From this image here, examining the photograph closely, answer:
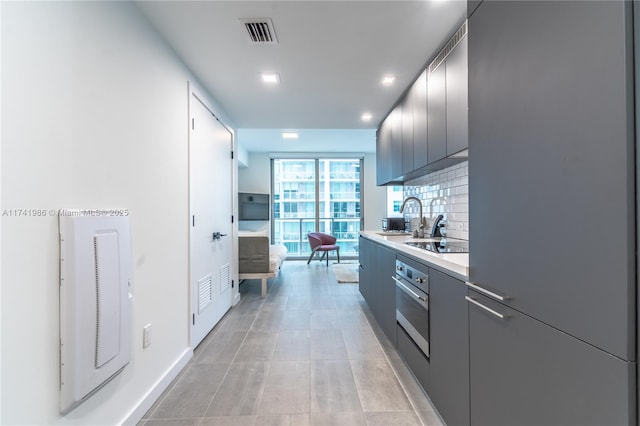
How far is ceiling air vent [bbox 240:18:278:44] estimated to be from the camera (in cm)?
167

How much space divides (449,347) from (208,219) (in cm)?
228

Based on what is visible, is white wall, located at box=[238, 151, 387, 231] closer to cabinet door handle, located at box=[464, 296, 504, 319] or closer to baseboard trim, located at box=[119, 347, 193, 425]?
baseboard trim, located at box=[119, 347, 193, 425]

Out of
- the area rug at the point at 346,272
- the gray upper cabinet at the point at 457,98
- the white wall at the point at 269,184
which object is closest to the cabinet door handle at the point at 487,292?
the gray upper cabinet at the point at 457,98

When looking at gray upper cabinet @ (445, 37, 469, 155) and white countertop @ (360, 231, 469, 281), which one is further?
gray upper cabinet @ (445, 37, 469, 155)

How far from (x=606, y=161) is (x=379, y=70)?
78.3 inches

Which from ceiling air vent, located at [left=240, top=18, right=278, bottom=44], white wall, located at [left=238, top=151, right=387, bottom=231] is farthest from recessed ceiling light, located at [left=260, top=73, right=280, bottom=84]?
white wall, located at [left=238, top=151, right=387, bottom=231]

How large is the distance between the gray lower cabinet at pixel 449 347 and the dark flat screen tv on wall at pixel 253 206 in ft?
17.6

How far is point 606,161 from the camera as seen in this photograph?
2.03ft

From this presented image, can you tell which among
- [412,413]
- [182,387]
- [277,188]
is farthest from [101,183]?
[277,188]

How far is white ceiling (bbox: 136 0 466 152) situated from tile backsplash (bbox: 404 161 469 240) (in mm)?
934

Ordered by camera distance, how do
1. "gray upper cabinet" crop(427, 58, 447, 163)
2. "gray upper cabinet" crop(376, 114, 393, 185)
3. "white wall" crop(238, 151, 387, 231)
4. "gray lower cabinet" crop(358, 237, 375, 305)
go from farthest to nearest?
"white wall" crop(238, 151, 387, 231)
"gray upper cabinet" crop(376, 114, 393, 185)
"gray lower cabinet" crop(358, 237, 375, 305)
"gray upper cabinet" crop(427, 58, 447, 163)

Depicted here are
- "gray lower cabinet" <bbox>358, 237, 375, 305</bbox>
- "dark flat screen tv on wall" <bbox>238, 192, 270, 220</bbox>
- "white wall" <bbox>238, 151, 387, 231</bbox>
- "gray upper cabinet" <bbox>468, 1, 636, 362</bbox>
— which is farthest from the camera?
"white wall" <bbox>238, 151, 387, 231</bbox>

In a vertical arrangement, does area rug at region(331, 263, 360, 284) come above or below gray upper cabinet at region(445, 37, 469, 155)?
below

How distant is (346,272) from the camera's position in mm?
5262
